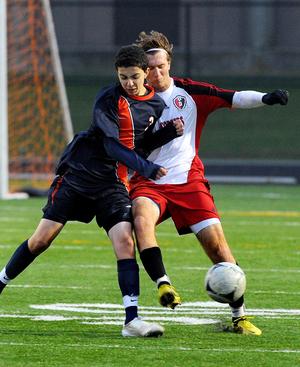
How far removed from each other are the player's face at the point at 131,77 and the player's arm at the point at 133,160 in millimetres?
358

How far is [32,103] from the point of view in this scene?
2141 centimetres

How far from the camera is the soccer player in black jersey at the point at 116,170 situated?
26.3 feet

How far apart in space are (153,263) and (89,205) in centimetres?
60

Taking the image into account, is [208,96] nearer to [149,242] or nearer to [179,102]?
[179,102]

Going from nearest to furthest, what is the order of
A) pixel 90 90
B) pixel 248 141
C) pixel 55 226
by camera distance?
pixel 55 226, pixel 248 141, pixel 90 90

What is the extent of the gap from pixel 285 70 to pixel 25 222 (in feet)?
51.5

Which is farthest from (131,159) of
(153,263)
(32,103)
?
(32,103)

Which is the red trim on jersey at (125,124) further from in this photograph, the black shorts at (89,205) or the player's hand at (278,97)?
the player's hand at (278,97)

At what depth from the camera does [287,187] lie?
2244cm

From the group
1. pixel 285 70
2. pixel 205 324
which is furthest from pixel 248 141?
pixel 205 324

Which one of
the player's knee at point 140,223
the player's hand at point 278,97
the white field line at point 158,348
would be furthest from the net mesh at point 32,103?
the white field line at point 158,348

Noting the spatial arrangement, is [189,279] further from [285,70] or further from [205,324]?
[285,70]

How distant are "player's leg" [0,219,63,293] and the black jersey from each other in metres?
0.30

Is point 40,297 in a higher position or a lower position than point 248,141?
higher
